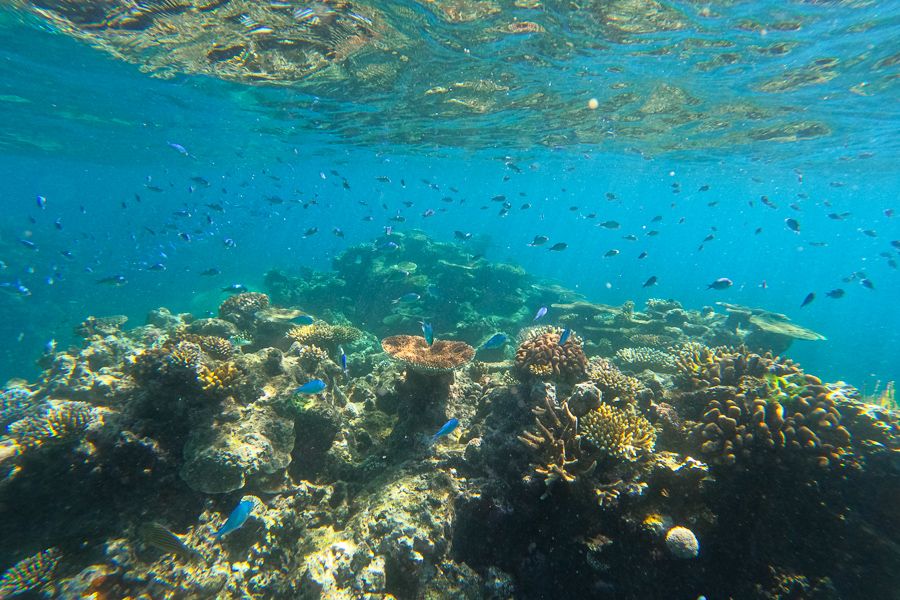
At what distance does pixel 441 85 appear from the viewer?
18531mm

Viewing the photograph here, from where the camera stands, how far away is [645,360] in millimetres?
11047

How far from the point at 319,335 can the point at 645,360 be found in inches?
359

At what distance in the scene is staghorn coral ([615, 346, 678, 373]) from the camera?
10.6 metres

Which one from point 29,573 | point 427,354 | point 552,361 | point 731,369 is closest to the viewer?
point 29,573

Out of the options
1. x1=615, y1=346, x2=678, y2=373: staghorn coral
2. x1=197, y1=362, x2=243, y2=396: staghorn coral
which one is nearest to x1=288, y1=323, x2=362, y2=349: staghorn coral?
x1=197, y1=362, x2=243, y2=396: staghorn coral

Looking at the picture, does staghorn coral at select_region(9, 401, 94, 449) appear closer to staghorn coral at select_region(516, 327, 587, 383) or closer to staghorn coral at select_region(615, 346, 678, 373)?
staghorn coral at select_region(516, 327, 587, 383)

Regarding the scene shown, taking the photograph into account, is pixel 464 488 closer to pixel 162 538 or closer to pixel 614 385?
A: pixel 614 385

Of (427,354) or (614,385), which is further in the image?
(427,354)

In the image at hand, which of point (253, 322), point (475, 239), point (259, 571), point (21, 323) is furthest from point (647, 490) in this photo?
point (21, 323)

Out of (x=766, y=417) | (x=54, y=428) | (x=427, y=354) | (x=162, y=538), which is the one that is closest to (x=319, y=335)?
(x=427, y=354)

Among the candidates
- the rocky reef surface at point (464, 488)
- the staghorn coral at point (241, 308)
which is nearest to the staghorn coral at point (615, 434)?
the rocky reef surface at point (464, 488)

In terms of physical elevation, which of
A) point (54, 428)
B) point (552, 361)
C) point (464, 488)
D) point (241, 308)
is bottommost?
point (241, 308)

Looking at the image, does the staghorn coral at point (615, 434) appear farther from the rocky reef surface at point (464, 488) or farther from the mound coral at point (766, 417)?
the mound coral at point (766, 417)

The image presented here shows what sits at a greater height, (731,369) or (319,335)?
(731,369)
